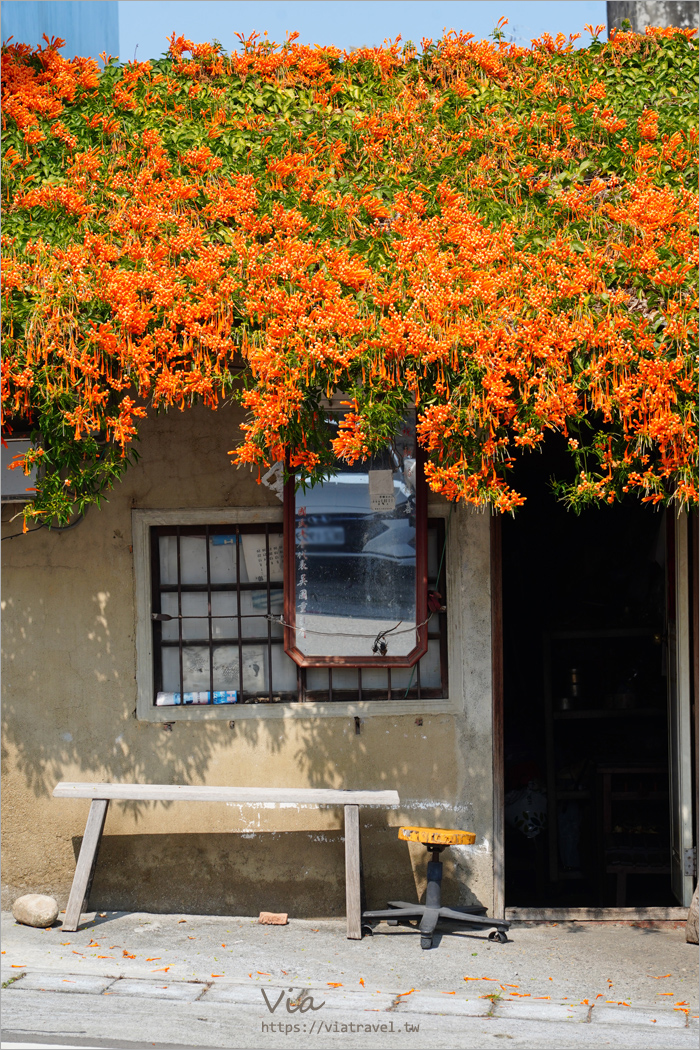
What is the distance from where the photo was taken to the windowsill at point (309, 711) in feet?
20.3

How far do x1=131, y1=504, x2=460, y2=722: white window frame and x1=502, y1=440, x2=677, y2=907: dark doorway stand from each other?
1.97 metres

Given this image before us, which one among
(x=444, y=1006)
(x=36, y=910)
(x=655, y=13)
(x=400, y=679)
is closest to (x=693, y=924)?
(x=444, y=1006)

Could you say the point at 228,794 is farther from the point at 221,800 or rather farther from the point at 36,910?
the point at 36,910

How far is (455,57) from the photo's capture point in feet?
24.3

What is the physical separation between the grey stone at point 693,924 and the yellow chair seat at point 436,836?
1429 millimetres

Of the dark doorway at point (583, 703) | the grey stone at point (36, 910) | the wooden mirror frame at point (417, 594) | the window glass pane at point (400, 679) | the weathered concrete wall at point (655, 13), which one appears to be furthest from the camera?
the weathered concrete wall at point (655, 13)

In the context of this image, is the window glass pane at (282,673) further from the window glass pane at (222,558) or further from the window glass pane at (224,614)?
the window glass pane at (222,558)

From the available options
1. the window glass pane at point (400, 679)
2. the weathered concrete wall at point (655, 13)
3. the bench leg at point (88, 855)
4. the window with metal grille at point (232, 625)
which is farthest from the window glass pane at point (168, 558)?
the weathered concrete wall at point (655, 13)

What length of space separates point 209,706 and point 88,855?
1.18 meters

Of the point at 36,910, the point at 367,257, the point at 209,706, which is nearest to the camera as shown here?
the point at 367,257

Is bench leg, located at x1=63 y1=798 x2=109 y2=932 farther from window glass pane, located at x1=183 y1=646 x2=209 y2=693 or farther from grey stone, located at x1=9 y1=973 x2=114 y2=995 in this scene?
window glass pane, located at x1=183 y1=646 x2=209 y2=693

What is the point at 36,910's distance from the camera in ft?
18.8

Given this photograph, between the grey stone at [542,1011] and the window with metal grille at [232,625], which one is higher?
the window with metal grille at [232,625]

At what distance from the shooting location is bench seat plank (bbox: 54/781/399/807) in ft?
18.5
